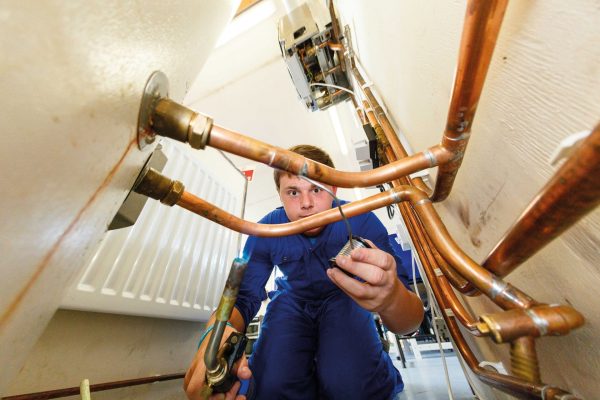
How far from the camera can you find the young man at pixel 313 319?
0.54 m

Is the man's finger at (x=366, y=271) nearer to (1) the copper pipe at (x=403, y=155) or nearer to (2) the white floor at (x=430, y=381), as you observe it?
(1) the copper pipe at (x=403, y=155)

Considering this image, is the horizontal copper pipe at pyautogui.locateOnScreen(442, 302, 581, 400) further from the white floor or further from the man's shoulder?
the man's shoulder

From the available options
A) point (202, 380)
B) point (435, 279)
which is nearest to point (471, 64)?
point (435, 279)

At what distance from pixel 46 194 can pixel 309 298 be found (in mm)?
799

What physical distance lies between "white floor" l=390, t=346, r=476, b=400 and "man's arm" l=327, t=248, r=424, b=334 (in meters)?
0.33

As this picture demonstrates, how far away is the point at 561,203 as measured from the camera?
0.47ft

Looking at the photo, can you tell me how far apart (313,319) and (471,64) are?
809 millimetres

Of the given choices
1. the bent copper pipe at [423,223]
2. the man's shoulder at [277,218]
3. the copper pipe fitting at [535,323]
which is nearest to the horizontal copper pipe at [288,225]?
the bent copper pipe at [423,223]

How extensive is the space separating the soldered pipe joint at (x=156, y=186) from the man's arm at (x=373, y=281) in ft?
0.97

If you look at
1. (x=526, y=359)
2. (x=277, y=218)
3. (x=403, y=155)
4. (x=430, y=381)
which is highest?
(x=277, y=218)

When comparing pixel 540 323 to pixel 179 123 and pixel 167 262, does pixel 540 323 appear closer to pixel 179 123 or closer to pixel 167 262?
pixel 179 123

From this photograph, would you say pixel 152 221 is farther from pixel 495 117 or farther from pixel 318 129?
pixel 318 129

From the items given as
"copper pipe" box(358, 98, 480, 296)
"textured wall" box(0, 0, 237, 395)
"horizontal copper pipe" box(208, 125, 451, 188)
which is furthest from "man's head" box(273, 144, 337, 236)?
"textured wall" box(0, 0, 237, 395)

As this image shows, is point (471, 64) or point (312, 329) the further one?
point (312, 329)
